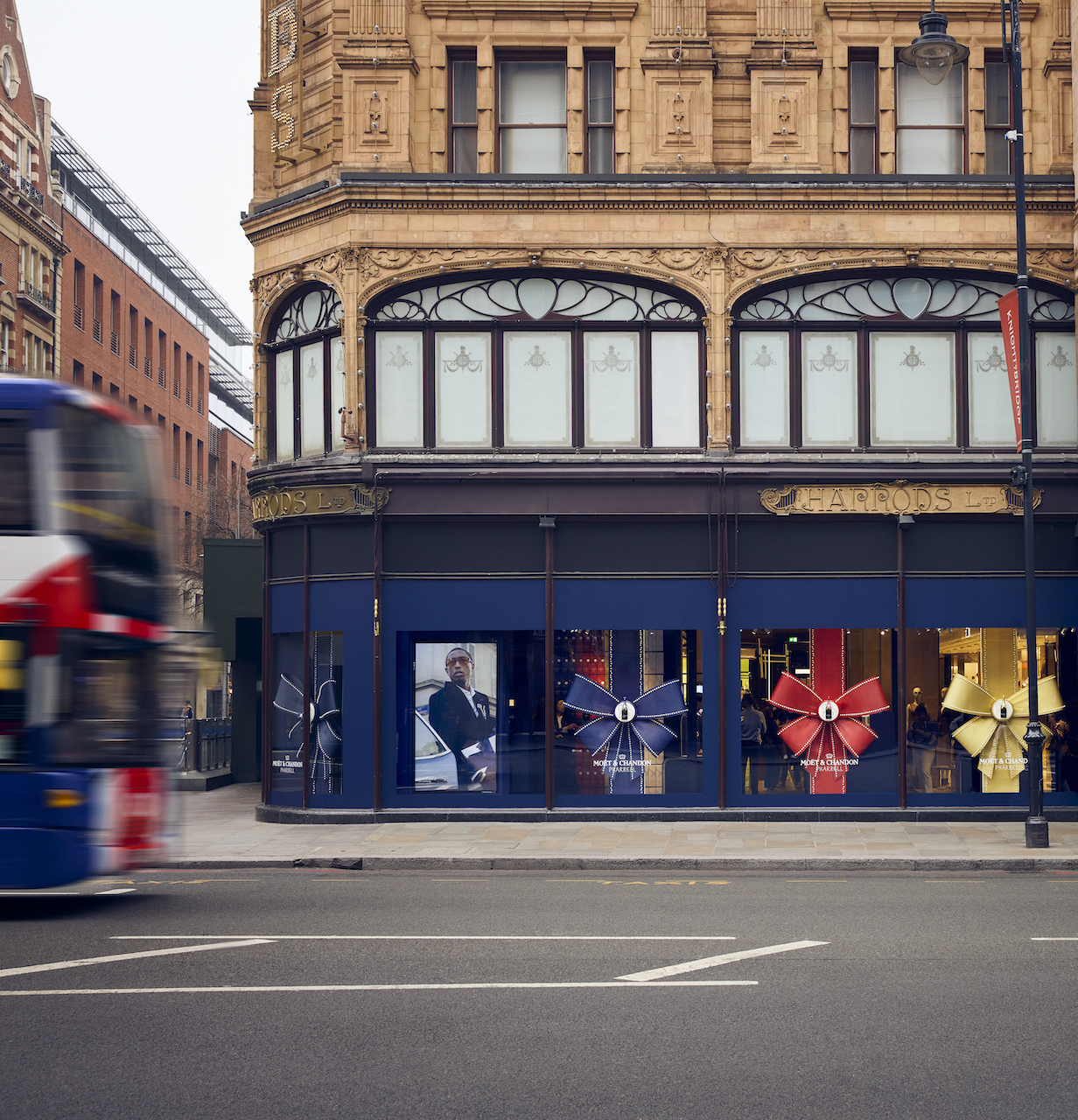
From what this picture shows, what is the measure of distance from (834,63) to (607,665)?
10150 mm

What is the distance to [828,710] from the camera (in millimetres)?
19766

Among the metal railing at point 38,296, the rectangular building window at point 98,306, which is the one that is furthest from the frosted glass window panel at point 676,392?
the rectangular building window at point 98,306

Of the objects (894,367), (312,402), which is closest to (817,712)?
(894,367)

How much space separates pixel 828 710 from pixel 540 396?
656 centimetres

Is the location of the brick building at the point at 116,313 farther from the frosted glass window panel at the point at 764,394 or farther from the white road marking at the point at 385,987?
the white road marking at the point at 385,987

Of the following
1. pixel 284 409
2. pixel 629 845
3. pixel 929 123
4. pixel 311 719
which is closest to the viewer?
pixel 629 845

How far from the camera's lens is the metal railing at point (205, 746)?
2589cm

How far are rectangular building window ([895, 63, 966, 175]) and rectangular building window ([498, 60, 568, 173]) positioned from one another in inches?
210

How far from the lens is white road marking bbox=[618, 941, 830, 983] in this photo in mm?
9016

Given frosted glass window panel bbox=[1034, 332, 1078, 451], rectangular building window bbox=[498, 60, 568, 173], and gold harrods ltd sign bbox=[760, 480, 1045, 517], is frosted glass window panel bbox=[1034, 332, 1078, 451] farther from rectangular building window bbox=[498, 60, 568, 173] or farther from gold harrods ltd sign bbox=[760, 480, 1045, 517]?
rectangular building window bbox=[498, 60, 568, 173]

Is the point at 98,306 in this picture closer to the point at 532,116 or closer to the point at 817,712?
the point at 532,116

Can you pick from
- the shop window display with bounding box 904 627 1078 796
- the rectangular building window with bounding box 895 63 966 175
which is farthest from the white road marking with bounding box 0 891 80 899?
the rectangular building window with bounding box 895 63 966 175

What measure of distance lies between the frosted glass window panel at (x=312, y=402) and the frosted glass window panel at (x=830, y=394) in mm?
7608

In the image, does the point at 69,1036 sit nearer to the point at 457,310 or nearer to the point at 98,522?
the point at 98,522
